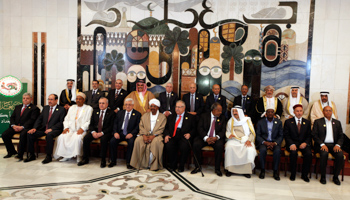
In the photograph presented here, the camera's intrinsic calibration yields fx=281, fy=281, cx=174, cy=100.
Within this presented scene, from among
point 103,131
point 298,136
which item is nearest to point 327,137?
point 298,136

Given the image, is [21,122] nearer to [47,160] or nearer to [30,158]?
[30,158]

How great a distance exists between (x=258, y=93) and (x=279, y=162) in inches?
81.7

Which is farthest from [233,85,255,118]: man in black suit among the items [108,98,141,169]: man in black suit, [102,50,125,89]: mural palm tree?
[102,50,125,89]: mural palm tree

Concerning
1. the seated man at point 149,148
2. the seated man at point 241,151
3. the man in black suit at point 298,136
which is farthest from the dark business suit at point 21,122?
the man in black suit at point 298,136

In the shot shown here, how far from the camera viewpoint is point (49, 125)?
19.1 ft

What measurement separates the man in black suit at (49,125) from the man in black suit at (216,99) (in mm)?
3071

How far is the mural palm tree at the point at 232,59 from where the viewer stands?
6.53 m

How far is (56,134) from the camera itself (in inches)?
223

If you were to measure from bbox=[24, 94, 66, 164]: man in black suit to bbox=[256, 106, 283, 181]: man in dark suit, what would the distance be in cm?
395

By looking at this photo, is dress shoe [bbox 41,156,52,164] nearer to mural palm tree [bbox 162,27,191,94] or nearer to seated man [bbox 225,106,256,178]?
mural palm tree [bbox 162,27,191,94]

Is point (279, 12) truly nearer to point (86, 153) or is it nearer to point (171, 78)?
point (171, 78)

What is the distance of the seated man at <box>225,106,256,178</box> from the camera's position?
4.84 metres

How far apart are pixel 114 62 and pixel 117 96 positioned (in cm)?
96

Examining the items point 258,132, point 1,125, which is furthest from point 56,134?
point 258,132
